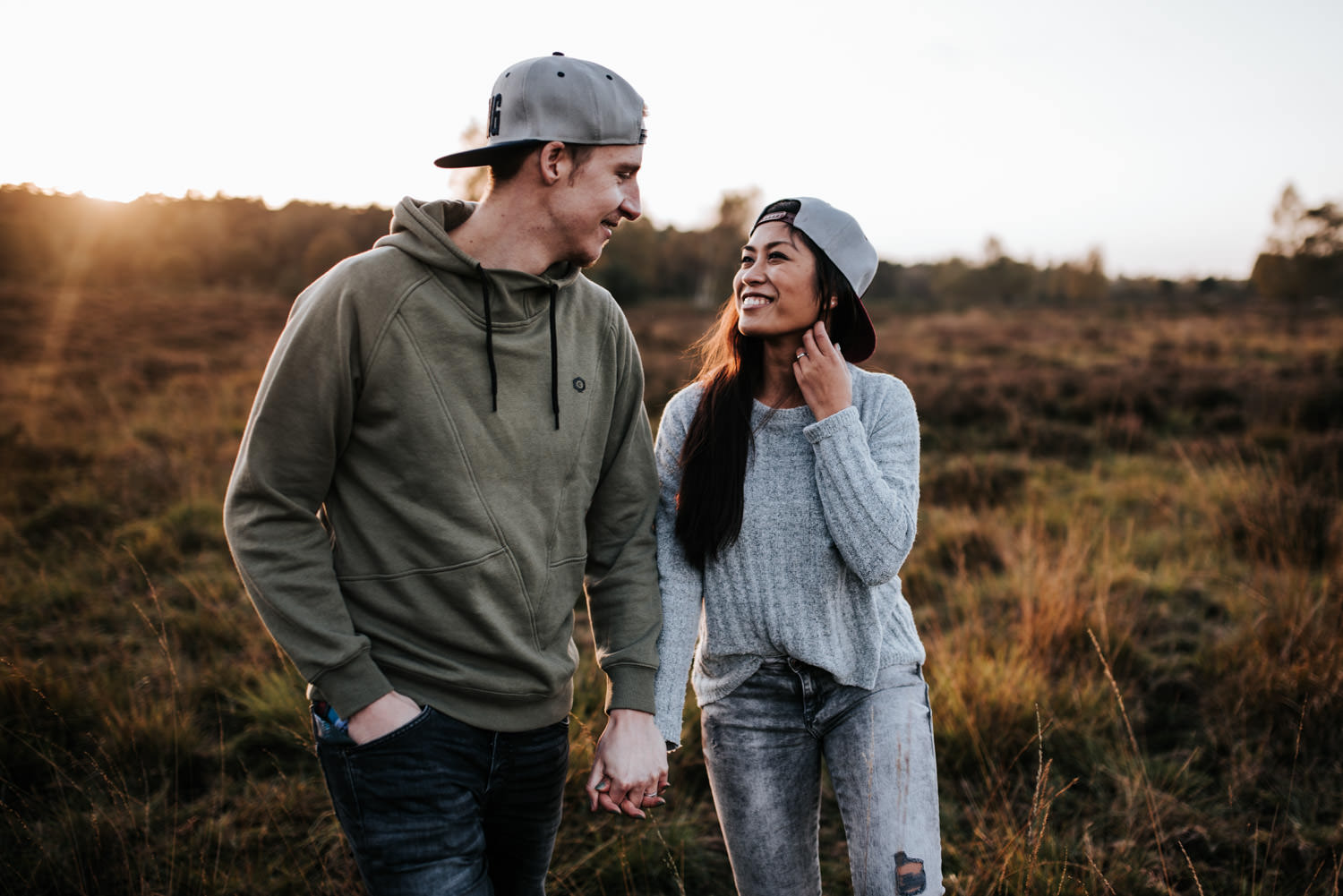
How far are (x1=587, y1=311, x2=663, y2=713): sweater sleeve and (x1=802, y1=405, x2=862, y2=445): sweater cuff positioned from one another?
0.43 meters

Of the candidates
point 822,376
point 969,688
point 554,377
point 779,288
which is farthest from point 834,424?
point 969,688

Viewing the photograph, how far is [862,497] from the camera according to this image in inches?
72.1

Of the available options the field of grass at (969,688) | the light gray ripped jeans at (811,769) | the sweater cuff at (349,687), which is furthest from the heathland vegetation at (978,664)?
the sweater cuff at (349,687)

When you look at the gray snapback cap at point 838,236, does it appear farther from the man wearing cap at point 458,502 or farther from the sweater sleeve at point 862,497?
the man wearing cap at point 458,502

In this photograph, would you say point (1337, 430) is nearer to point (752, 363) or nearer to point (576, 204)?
point (752, 363)

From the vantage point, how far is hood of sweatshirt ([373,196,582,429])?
1512 mm

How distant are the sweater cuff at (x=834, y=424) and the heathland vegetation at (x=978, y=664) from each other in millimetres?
1152

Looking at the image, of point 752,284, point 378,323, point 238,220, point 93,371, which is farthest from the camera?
point 238,220

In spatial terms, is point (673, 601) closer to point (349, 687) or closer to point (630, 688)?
point (630, 688)

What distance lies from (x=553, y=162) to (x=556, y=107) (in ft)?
0.36

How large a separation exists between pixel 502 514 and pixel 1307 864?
326 cm

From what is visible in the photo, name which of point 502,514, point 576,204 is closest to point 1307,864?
point 502,514

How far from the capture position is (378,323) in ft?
4.70

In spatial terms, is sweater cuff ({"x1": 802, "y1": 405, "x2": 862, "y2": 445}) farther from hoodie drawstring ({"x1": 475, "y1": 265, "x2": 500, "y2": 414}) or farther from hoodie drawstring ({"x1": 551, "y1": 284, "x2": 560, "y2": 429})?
hoodie drawstring ({"x1": 475, "y1": 265, "x2": 500, "y2": 414})
